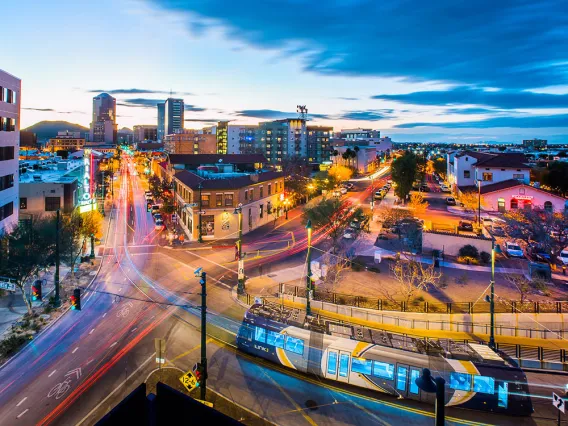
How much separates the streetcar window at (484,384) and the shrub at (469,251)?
22814mm

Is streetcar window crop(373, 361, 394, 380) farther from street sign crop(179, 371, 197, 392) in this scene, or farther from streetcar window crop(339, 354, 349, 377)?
street sign crop(179, 371, 197, 392)

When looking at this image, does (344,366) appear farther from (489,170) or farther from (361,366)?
(489,170)

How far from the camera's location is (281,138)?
14288cm

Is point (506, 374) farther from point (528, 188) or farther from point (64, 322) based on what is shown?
A: point (528, 188)

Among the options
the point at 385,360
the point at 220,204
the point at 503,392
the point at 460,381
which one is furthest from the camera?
the point at 220,204

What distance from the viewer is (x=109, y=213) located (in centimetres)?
6291

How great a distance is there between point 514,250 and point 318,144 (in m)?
122

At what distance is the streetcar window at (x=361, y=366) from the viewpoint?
16484 millimetres

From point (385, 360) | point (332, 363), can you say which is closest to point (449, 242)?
point (385, 360)

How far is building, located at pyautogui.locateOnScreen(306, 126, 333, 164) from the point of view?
152825 mm

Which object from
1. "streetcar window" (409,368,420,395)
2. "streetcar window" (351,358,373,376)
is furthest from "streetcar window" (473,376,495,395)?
"streetcar window" (351,358,373,376)

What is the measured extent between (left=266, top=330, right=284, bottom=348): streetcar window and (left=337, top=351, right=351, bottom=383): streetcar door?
3.02 meters

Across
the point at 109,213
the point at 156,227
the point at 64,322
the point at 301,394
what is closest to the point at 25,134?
the point at 109,213

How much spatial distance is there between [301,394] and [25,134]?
23213 cm
